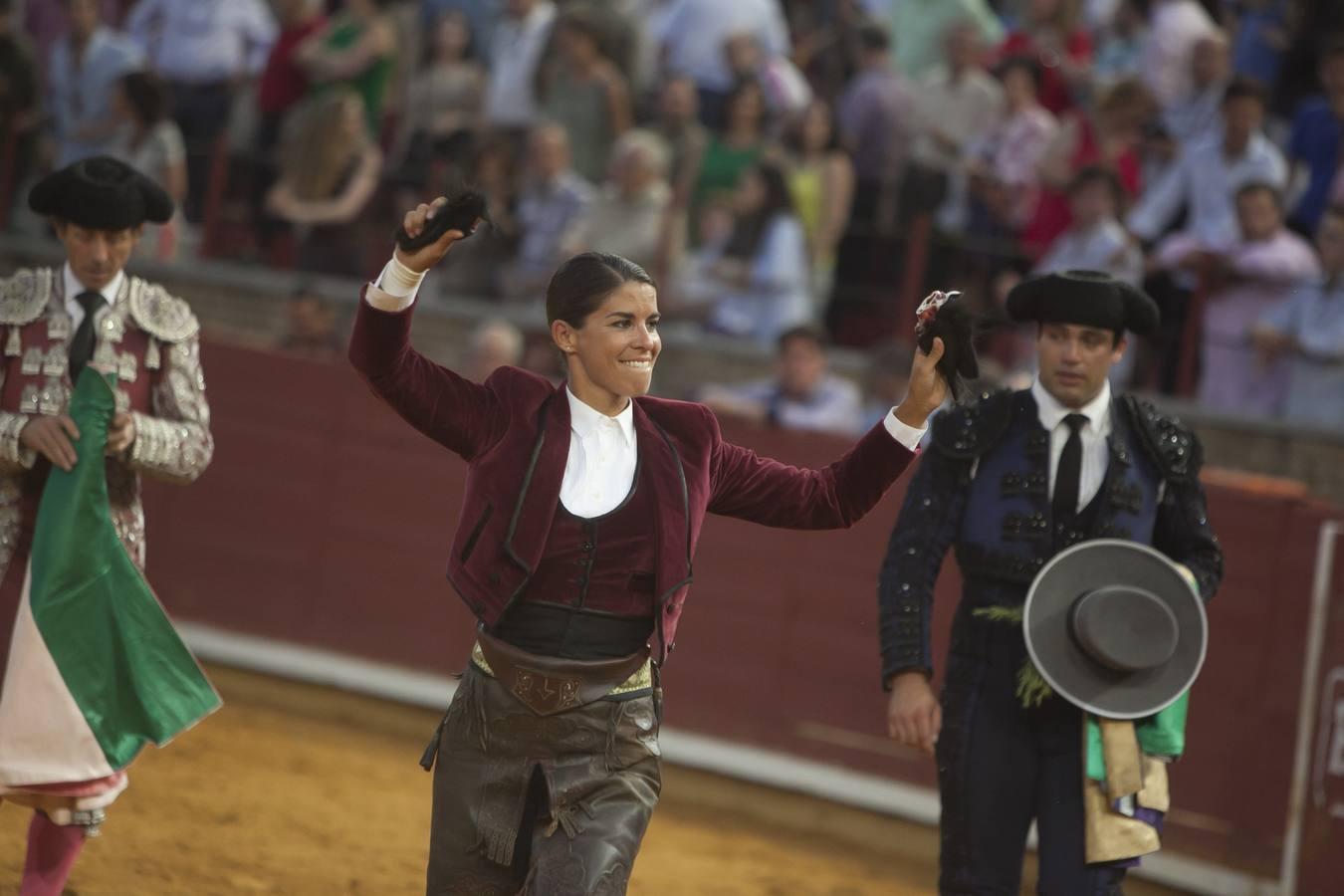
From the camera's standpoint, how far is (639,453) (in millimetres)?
3615

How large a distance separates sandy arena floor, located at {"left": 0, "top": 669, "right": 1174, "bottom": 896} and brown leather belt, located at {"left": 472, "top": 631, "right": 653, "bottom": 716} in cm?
228

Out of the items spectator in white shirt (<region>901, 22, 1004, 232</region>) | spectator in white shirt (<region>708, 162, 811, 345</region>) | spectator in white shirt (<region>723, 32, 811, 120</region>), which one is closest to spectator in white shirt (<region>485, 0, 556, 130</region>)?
spectator in white shirt (<region>723, 32, 811, 120</region>)

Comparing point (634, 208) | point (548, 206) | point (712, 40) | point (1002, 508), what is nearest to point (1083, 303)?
point (1002, 508)

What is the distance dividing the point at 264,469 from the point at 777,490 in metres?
5.47

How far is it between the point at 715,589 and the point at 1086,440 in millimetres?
3612

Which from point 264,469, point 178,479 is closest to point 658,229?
point 264,469

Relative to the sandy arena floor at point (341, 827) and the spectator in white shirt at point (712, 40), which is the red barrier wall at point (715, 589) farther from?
the spectator in white shirt at point (712, 40)

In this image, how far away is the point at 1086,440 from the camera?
4.26 m

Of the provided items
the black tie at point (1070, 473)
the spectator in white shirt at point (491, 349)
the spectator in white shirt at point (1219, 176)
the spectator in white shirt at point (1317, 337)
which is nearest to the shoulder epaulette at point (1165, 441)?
the black tie at point (1070, 473)

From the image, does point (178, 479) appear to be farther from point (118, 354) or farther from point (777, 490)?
point (777, 490)

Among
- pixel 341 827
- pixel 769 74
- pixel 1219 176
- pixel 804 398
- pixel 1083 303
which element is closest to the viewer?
pixel 1083 303

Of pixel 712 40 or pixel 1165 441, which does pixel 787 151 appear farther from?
pixel 1165 441

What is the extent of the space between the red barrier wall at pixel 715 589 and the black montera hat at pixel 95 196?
3637mm

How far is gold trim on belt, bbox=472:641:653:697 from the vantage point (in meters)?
→ 3.57
